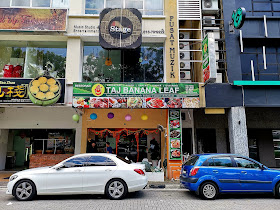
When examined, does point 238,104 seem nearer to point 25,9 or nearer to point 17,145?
point 25,9

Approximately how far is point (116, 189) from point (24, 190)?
9.64 feet

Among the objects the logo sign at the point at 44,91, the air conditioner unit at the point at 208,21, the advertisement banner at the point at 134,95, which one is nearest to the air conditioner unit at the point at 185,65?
the air conditioner unit at the point at 208,21

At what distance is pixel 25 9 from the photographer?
12.2 metres

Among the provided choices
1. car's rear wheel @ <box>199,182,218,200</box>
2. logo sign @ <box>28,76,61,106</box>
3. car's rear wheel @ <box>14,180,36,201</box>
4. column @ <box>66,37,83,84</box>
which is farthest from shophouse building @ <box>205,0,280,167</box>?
car's rear wheel @ <box>14,180,36,201</box>

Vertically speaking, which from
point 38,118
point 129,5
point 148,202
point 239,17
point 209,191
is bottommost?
point 148,202

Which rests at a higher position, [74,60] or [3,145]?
[74,60]

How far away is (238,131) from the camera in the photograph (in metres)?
11.6

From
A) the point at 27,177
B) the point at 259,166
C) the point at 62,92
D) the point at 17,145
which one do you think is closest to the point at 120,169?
the point at 27,177

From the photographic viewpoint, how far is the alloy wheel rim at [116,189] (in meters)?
7.68

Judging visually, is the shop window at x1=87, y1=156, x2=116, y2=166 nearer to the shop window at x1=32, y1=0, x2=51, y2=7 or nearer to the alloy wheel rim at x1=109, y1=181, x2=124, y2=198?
the alloy wheel rim at x1=109, y1=181, x2=124, y2=198

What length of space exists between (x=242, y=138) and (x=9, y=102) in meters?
11.4

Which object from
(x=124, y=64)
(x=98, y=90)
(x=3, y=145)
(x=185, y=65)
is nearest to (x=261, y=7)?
(x=185, y=65)

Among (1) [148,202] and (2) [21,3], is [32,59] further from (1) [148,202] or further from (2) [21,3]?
(1) [148,202]

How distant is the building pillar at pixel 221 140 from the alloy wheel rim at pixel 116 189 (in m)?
8.59
